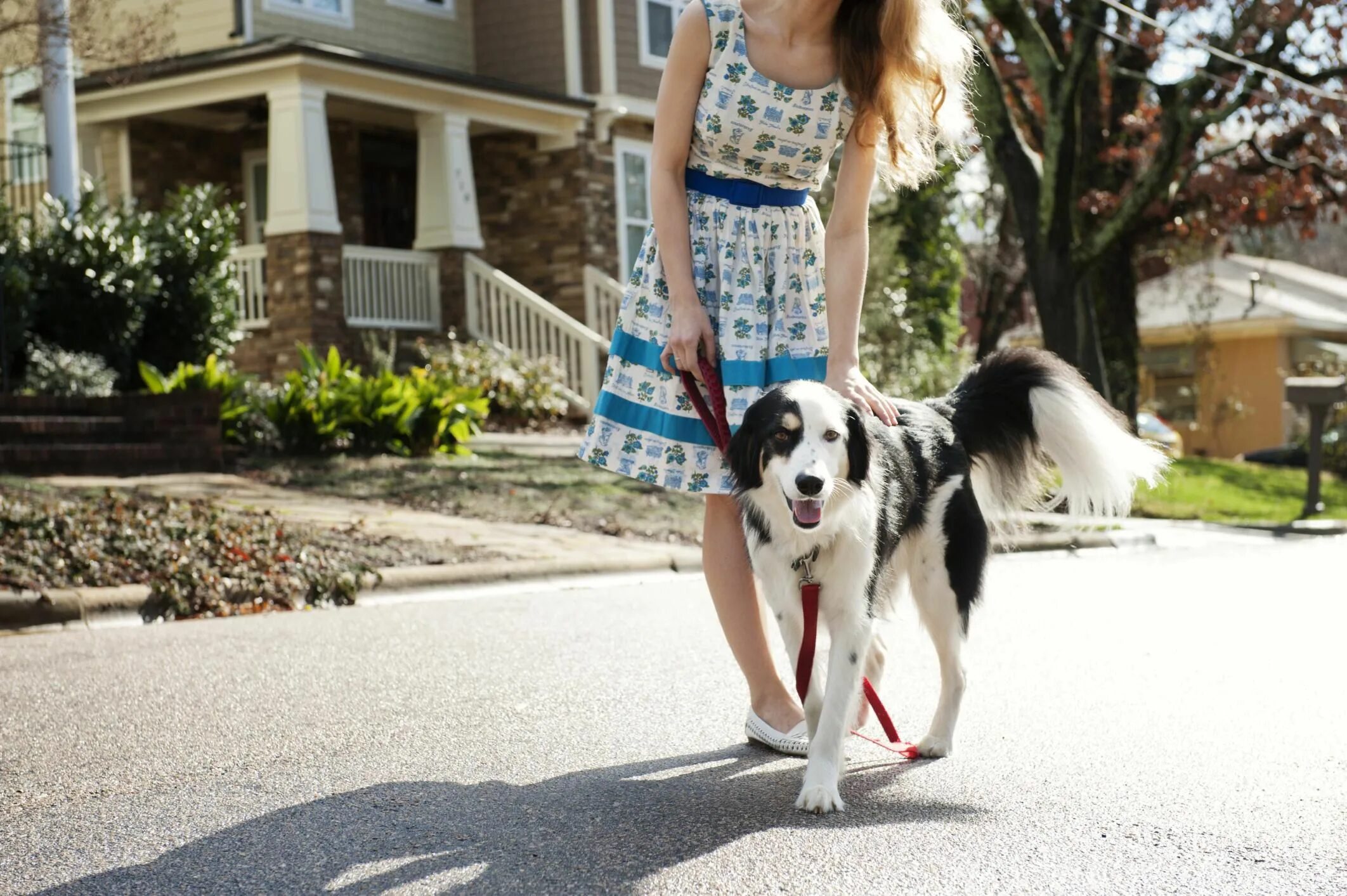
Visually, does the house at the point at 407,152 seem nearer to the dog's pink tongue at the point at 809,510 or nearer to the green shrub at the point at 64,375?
the green shrub at the point at 64,375

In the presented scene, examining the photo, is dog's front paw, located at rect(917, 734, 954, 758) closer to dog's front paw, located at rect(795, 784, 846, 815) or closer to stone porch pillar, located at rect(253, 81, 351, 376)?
dog's front paw, located at rect(795, 784, 846, 815)

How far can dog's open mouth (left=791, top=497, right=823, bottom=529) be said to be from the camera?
3.85 meters

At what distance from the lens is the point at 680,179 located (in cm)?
455

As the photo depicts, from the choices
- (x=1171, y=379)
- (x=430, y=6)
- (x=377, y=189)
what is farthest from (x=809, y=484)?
(x=1171, y=379)

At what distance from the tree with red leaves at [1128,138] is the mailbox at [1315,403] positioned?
2166 mm

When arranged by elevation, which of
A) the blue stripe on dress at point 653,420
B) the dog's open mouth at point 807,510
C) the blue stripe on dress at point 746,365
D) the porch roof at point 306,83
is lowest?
the dog's open mouth at point 807,510

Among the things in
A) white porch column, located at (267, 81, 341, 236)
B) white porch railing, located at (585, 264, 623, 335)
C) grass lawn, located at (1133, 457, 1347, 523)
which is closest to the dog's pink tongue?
grass lawn, located at (1133, 457, 1347, 523)

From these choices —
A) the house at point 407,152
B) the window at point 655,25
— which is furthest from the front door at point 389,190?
the window at point 655,25

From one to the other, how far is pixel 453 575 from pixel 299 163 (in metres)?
10.6

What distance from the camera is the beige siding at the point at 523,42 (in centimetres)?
2277

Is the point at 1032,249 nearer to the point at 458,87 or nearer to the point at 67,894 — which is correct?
the point at 458,87

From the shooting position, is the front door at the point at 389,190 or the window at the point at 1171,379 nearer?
the front door at the point at 389,190

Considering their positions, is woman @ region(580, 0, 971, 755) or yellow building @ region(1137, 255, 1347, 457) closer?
woman @ region(580, 0, 971, 755)

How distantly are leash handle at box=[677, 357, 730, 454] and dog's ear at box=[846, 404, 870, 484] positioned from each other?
0.46m
